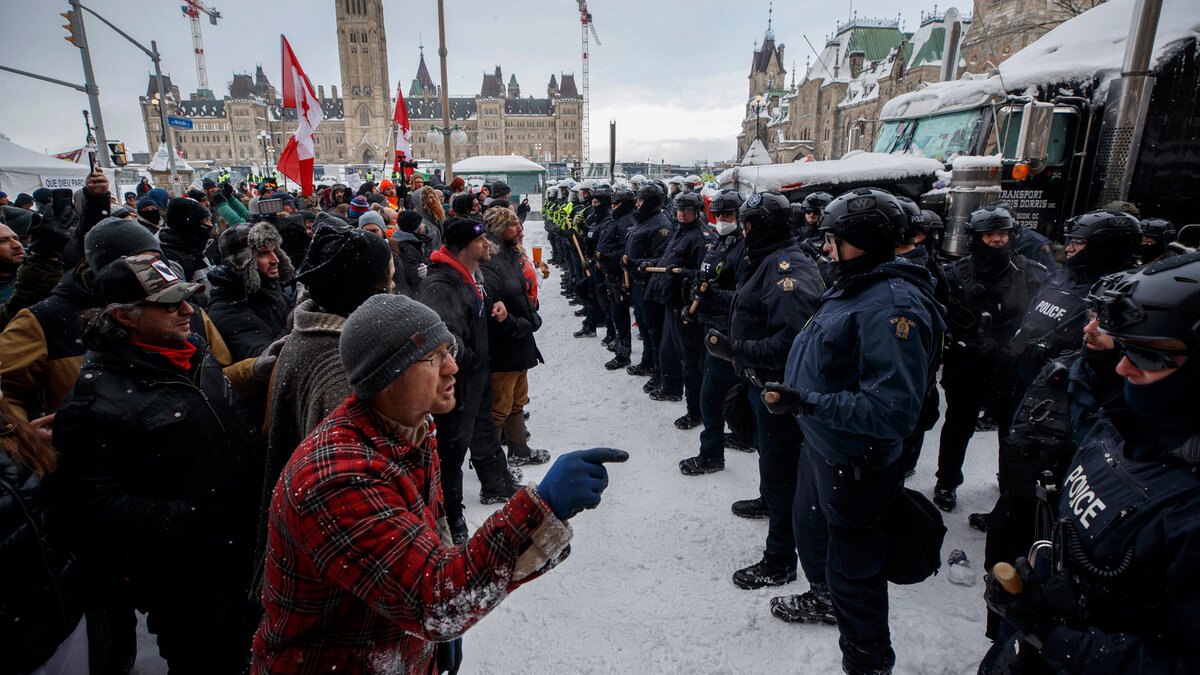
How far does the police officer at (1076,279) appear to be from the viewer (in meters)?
3.21

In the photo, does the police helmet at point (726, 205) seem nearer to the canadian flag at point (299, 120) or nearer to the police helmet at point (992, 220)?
the police helmet at point (992, 220)

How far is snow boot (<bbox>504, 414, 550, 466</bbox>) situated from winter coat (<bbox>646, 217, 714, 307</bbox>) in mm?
2023

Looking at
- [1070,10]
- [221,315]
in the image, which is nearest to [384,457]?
[221,315]

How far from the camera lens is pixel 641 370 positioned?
7695 mm

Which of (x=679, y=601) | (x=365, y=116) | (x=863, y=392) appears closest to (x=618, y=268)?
(x=679, y=601)

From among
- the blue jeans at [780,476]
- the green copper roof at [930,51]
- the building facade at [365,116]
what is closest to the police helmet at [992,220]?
the blue jeans at [780,476]

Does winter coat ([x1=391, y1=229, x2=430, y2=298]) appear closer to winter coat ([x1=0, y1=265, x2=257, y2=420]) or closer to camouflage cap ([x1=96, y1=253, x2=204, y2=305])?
winter coat ([x1=0, y1=265, x2=257, y2=420])

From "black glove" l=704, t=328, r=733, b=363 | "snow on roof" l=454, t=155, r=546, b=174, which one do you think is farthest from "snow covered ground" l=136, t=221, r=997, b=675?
"snow on roof" l=454, t=155, r=546, b=174

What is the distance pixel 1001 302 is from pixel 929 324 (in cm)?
268

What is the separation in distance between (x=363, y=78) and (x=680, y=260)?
103866mm

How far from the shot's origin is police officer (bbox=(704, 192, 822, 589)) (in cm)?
351

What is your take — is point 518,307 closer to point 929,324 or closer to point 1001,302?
point 929,324

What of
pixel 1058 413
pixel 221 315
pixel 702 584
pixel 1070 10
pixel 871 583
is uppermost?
pixel 1070 10

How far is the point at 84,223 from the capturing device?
479 centimetres
